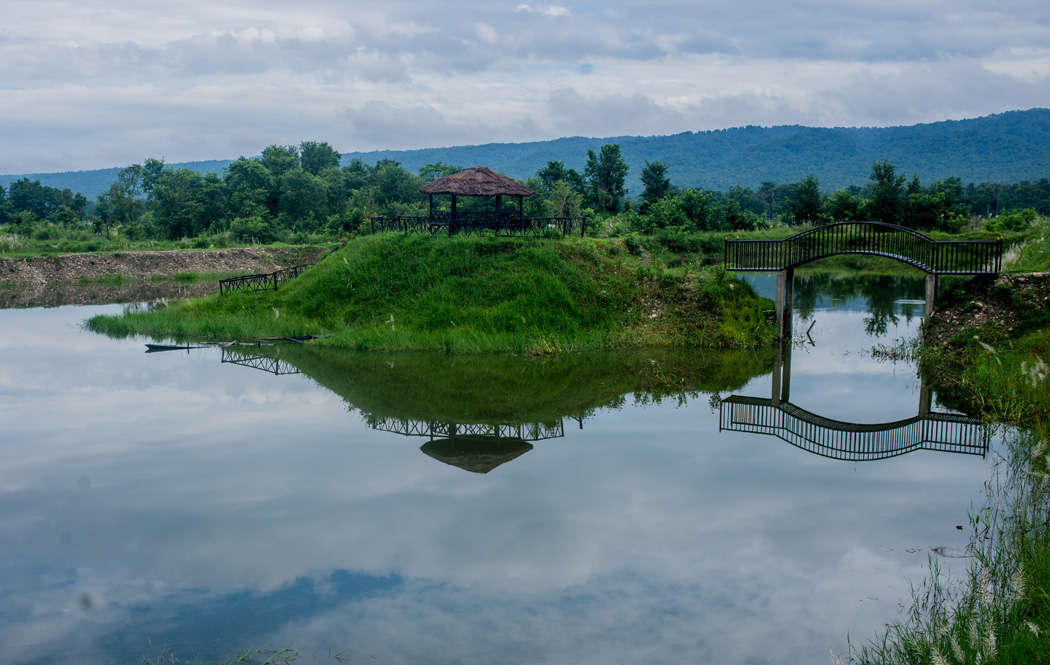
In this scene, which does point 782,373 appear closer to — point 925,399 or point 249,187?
point 925,399

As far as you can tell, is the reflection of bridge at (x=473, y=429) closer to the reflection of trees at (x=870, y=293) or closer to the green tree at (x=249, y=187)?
the reflection of trees at (x=870, y=293)

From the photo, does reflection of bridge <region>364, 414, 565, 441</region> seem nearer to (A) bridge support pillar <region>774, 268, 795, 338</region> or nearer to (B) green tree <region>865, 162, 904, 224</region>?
(A) bridge support pillar <region>774, 268, 795, 338</region>

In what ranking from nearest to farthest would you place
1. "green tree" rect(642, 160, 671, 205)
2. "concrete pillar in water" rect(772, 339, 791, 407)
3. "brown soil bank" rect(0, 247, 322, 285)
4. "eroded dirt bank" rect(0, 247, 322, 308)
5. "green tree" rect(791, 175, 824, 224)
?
1. "concrete pillar in water" rect(772, 339, 791, 407)
2. "eroded dirt bank" rect(0, 247, 322, 308)
3. "brown soil bank" rect(0, 247, 322, 285)
4. "green tree" rect(791, 175, 824, 224)
5. "green tree" rect(642, 160, 671, 205)

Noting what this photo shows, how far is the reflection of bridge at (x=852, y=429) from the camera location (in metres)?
14.9

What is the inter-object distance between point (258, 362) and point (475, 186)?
1068cm

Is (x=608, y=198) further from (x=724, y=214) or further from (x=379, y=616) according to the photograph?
(x=379, y=616)

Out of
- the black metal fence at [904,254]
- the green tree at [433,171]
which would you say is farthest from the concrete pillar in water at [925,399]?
the green tree at [433,171]

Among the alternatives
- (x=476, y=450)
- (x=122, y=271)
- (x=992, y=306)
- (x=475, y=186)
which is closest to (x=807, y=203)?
(x=475, y=186)

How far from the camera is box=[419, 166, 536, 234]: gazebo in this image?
29469mm

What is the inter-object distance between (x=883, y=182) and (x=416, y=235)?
35.9 metres

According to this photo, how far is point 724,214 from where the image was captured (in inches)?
2180

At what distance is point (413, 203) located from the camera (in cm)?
7581

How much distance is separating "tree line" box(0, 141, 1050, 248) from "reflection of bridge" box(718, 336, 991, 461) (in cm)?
2915

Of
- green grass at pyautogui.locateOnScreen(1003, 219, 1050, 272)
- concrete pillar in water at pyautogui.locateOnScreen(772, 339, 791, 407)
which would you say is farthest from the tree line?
concrete pillar in water at pyautogui.locateOnScreen(772, 339, 791, 407)
